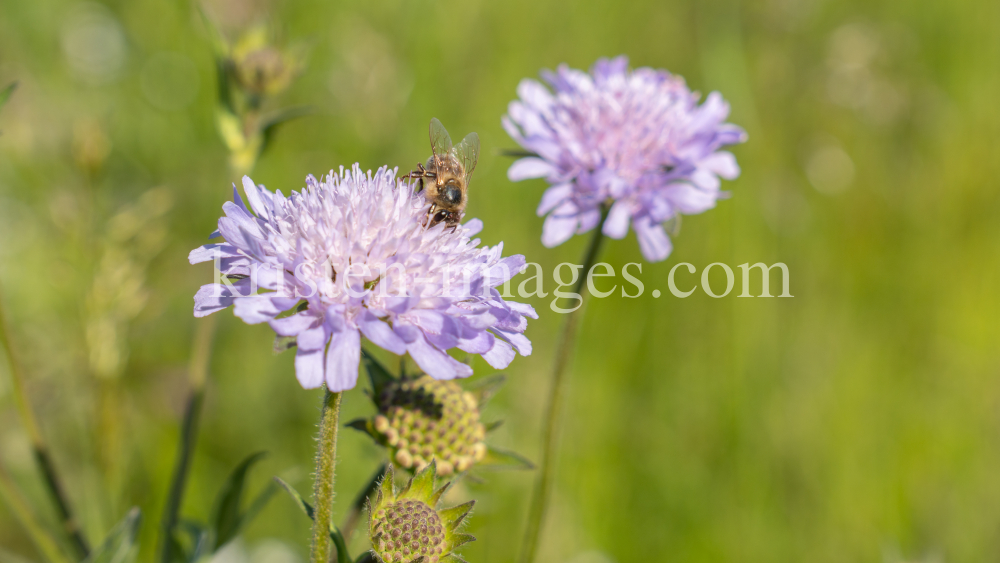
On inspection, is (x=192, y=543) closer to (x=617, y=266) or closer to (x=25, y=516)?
(x=25, y=516)

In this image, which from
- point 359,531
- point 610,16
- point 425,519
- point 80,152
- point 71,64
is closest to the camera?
point 425,519

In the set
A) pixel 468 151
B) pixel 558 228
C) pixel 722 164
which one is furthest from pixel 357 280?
pixel 722 164

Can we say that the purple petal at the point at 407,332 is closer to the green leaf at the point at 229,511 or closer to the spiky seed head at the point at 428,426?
the spiky seed head at the point at 428,426

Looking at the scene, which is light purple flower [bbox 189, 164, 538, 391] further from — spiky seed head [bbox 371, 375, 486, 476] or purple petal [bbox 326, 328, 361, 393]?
spiky seed head [bbox 371, 375, 486, 476]

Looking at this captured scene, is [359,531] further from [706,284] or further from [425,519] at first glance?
[706,284]

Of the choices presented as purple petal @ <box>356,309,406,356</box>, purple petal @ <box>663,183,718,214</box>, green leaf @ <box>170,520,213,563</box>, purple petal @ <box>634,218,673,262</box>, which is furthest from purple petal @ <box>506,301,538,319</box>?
green leaf @ <box>170,520,213,563</box>

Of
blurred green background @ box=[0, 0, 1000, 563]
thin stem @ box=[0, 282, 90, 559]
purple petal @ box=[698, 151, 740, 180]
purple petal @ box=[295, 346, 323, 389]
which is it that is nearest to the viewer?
purple petal @ box=[295, 346, 323, 389]

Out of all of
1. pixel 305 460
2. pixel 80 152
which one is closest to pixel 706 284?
pixel 305 460
